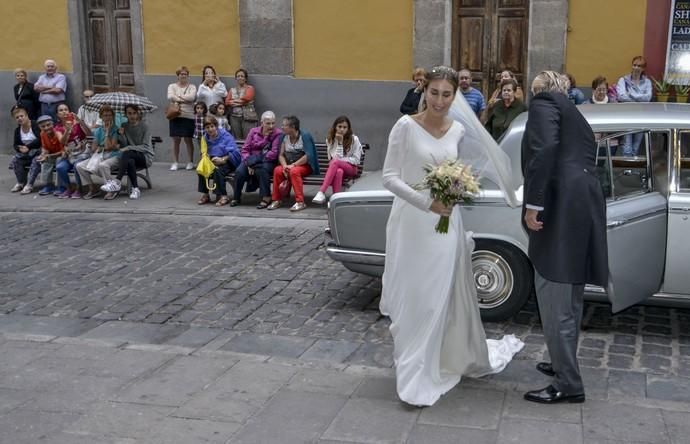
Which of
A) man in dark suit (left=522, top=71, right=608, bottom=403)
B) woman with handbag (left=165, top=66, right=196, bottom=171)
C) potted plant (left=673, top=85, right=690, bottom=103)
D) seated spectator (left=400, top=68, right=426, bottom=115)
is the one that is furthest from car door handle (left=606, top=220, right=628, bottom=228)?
woman with handbag (left=165, top=66, right=196, bottom=171)

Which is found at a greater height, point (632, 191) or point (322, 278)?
point (632, 191)

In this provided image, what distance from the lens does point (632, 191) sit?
654 cm

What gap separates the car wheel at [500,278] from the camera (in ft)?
22.7

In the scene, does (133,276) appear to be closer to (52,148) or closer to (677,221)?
(677,221)

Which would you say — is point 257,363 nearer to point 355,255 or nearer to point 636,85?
point 355,255

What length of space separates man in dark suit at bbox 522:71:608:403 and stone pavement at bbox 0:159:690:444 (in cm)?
58

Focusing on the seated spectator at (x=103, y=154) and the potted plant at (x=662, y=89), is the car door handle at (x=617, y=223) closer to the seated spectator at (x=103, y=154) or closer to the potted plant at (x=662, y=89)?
the potted plant at (x=662, y=89)

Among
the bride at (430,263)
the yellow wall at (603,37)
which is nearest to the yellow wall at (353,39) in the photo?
the yellow wall at (603,37)

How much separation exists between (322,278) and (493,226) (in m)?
2.09

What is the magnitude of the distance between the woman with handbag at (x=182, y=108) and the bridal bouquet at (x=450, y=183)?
34.9ft

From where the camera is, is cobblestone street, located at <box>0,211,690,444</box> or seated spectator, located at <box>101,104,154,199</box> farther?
seated spectator, located at <box>101,104,154,199</box>

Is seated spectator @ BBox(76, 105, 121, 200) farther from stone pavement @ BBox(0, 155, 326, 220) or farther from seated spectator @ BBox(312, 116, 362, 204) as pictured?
seated spectator @ BBox(312, 116, 362, 204)

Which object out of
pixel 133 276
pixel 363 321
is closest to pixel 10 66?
pixel 133 276

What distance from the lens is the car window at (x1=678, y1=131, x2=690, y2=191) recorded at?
21.3 feet
